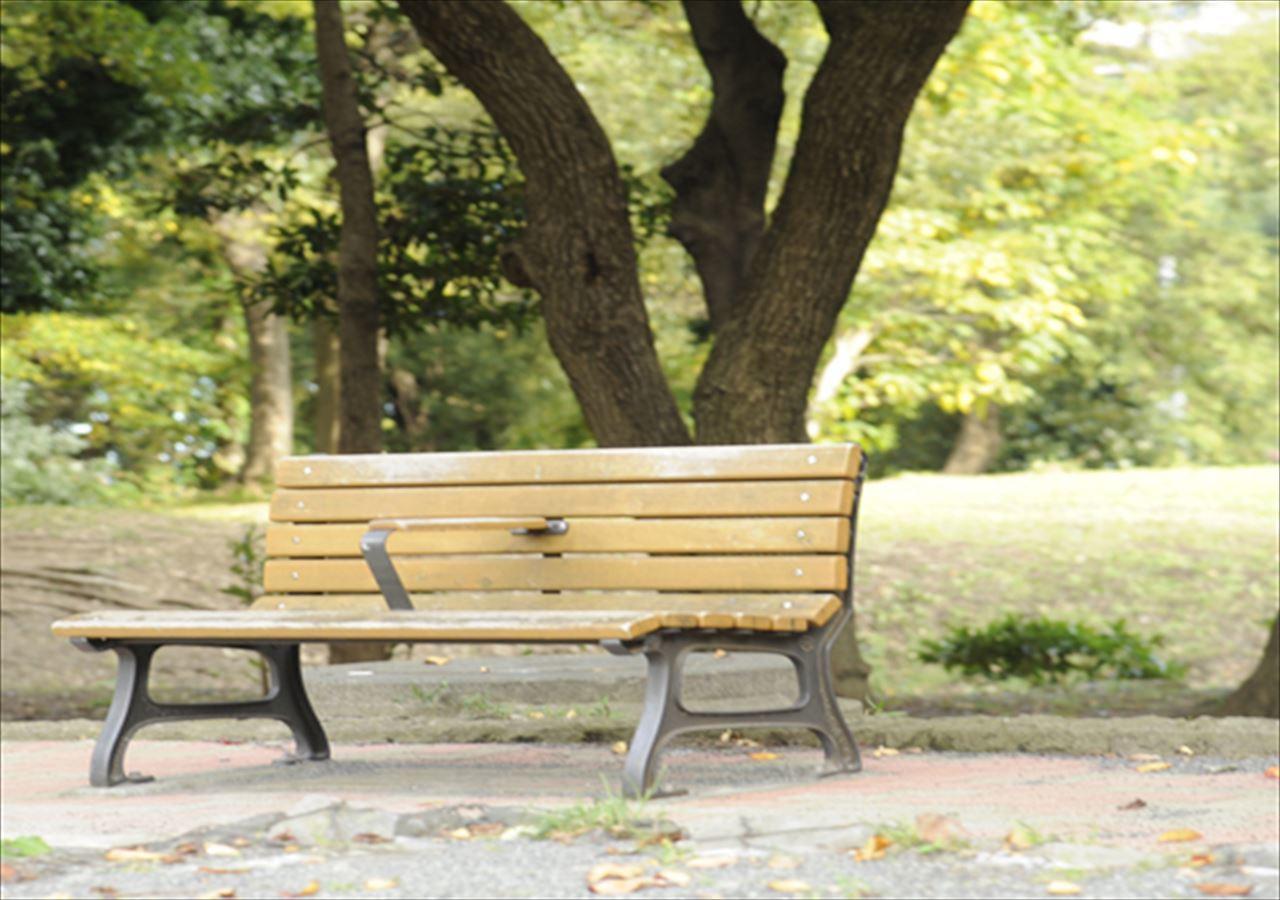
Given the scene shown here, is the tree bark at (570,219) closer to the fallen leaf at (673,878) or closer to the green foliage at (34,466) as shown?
the fallen leaf at (673,878)

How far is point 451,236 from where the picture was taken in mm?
10547

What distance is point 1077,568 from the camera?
1568cm

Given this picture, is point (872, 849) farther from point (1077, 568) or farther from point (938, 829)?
point (1077, 568)

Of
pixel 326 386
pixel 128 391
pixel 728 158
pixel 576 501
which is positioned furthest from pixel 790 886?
pixel 128 391

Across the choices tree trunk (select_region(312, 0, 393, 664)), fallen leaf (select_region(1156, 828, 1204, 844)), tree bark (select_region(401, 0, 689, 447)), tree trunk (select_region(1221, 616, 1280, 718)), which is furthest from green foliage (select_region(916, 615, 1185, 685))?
fallen leaf (select_region(1156, 828, 1204, 844))

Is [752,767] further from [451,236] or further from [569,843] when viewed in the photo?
[451,236]

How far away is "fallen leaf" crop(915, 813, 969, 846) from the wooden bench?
0.80 metres

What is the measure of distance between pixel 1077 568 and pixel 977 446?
13.8m

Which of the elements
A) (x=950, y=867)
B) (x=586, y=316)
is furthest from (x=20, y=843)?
(x=586, y=316)

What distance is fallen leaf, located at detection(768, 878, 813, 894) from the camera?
145 inches

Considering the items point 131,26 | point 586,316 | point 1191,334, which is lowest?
point 1191,334

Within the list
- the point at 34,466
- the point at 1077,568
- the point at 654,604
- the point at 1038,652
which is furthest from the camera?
the point at 34,466

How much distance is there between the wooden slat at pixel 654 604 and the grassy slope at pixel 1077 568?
6.36m

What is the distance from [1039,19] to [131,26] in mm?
5613
